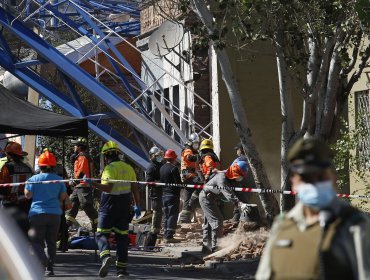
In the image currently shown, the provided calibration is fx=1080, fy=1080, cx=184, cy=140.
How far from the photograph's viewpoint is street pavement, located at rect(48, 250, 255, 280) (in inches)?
557

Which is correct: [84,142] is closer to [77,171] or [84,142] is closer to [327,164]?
[77,171]

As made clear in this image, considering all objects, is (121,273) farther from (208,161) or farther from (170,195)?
(208,161)

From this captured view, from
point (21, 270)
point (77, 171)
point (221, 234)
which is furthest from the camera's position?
point (77, 171)

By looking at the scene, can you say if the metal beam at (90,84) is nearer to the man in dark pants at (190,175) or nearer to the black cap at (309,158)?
the man in dark pants at (190,175)

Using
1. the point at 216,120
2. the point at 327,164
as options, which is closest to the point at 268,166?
the point at 216,120

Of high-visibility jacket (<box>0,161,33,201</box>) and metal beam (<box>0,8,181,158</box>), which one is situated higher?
metal beam (<box>0,8,181,158</box>)

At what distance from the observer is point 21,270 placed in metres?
5.18

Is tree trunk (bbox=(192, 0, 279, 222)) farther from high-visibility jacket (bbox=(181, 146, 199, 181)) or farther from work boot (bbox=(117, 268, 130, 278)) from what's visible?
high-visibility jacket (bbox=(181, 146, 199, 181))

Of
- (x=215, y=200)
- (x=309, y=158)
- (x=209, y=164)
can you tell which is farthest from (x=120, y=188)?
(x=309, y=158)

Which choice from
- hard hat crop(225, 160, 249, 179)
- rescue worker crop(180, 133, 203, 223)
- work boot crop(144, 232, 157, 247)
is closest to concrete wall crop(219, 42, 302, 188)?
rescue worker crop(180, 133, 203, 223)

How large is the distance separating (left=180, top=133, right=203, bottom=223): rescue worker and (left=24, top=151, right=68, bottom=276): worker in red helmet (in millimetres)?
6767

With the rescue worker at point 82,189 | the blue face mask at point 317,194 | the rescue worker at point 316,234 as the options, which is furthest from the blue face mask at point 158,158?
the blue face mask at point 317,194

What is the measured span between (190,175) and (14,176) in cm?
578

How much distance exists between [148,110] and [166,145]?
4.61m
